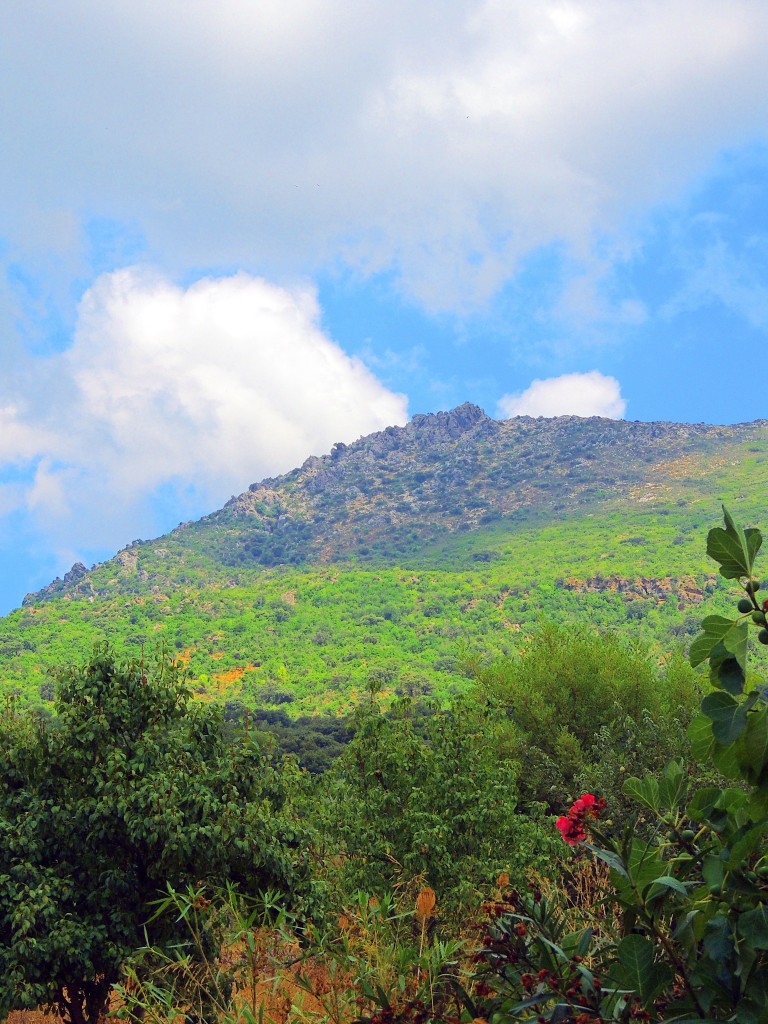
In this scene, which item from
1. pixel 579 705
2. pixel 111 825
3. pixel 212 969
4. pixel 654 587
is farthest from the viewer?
pixel 654 587

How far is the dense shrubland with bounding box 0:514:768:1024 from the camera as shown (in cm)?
230

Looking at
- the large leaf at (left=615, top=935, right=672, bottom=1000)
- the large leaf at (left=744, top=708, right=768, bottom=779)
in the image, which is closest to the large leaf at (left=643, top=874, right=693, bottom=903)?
the large leaf at (left=615, top=935, right=672, bottom=1000)

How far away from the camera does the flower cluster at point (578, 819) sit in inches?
95.6

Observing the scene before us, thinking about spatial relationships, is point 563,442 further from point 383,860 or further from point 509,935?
point 509,935

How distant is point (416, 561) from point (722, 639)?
Result: 122512 mm

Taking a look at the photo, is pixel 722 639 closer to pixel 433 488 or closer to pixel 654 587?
pixel 654 587

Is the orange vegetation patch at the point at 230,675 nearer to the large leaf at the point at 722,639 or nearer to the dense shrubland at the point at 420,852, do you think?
the dense shrubland at the point at 420,852

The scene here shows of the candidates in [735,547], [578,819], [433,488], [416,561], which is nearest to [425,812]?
[578,819]

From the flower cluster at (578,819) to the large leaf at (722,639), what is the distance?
496mm

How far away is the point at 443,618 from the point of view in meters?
97.9

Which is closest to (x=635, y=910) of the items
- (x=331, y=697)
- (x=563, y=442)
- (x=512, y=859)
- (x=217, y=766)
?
(x=217, y=766)

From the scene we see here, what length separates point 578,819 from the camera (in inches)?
97.1

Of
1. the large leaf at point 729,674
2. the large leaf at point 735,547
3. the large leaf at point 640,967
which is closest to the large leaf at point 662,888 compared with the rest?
the large leaf at point 640,967

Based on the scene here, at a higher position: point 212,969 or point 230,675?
point 230,675
